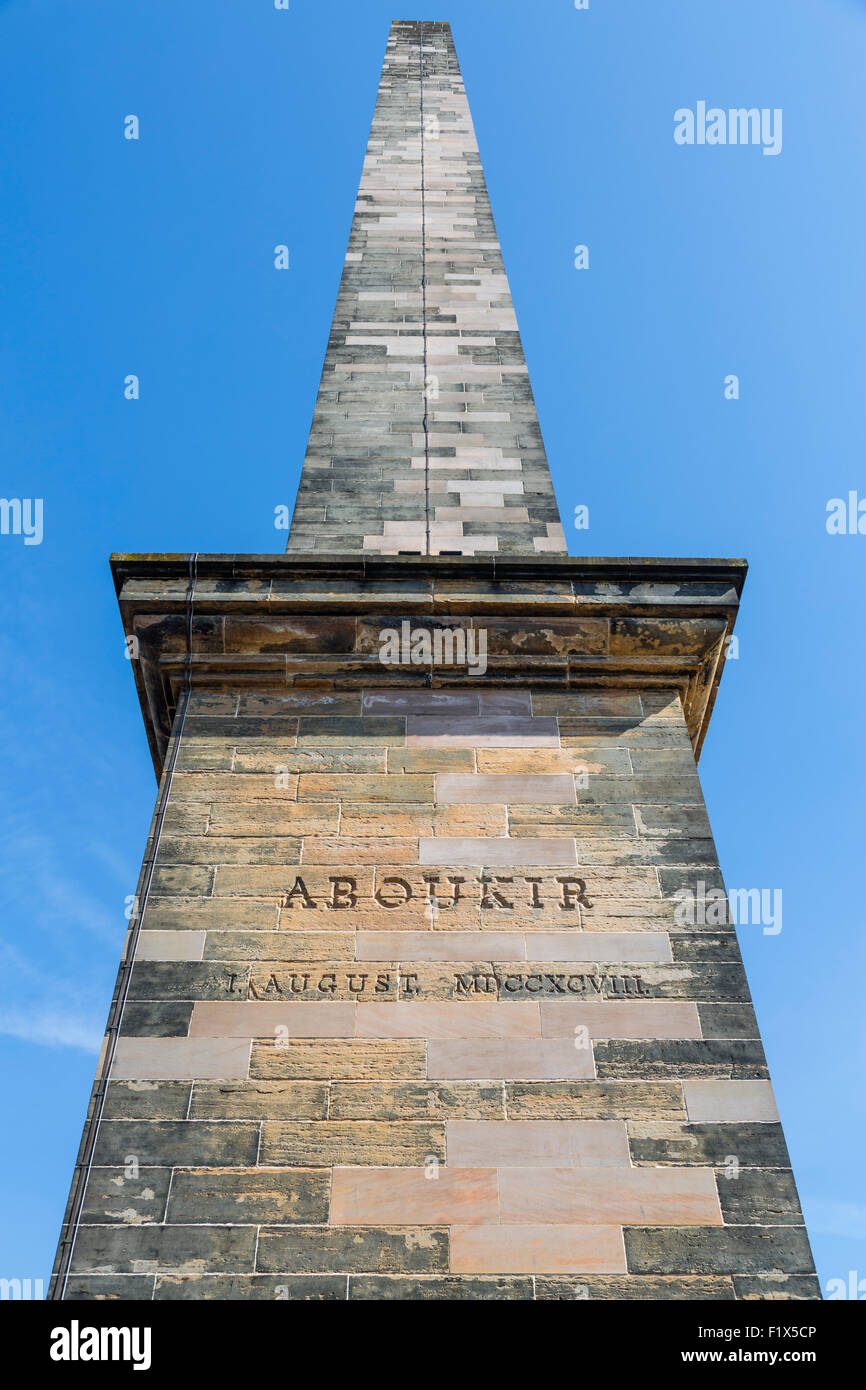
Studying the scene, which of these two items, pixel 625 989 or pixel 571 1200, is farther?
pixel 625 989

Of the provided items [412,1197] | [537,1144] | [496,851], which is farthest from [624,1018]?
[412,1197]

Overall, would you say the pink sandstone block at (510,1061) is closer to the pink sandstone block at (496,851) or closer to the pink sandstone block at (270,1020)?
the pink sandstone block at (270,1020)

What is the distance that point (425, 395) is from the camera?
10.9 m

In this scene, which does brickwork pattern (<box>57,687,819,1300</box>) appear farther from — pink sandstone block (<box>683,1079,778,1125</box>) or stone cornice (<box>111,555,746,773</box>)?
stone cornice (<box>111,555,746,773</box>)

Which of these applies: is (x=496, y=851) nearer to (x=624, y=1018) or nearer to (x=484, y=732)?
(x=484, y=732)

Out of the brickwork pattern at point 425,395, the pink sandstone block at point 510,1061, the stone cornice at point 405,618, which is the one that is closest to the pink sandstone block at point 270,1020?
the pink sandstone block at point 510,1061

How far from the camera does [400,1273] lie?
200 inches

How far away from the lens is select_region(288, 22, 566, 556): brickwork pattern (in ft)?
30.9

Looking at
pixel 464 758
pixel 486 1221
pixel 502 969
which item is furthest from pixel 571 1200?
pixel 464 758

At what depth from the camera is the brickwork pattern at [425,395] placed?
941cm

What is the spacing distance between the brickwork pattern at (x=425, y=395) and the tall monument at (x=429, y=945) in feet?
0.21

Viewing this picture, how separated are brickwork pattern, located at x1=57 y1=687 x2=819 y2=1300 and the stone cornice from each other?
30 centimetres

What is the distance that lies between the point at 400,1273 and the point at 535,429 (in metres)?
7.42
